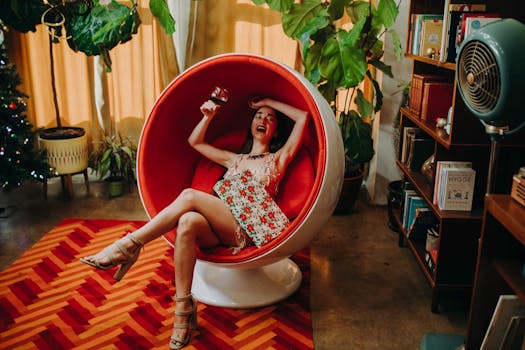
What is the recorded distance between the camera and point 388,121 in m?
3.59

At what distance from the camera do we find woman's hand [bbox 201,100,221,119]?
8.25 ft

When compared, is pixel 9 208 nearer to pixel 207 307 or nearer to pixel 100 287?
pixel 100 287

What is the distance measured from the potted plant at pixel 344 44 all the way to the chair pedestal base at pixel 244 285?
39.2 inches

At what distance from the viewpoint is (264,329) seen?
2297mm

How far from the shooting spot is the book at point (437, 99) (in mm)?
2658

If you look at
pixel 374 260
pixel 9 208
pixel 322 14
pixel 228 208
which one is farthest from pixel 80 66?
pixel 374 260

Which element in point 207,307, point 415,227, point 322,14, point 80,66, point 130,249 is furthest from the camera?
point 80,66

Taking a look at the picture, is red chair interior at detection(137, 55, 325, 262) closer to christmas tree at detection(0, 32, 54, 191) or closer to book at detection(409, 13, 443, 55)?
book at detection(409, 13, 443, 55)

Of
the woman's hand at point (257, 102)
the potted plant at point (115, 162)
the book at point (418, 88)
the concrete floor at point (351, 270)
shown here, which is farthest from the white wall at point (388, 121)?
the potted plant at point (115, 162)

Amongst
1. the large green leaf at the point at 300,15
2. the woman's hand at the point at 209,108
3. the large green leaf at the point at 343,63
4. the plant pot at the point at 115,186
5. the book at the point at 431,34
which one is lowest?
the plant pot at the point at 115,186

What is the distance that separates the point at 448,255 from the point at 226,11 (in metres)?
2.35

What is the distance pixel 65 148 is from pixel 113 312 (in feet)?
5.26

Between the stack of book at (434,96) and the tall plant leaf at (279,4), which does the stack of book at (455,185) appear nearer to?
the stack of book at (434,96)

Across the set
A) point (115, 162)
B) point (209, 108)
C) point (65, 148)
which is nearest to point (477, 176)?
point (209, 108)
